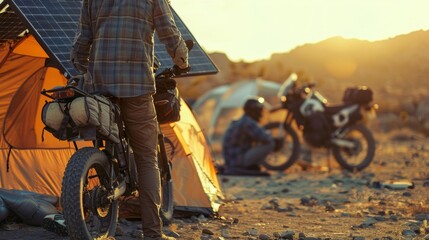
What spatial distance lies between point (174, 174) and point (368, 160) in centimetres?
602

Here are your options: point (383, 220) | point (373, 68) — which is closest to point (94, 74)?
point (383, 220)

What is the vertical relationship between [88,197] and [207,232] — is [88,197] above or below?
above

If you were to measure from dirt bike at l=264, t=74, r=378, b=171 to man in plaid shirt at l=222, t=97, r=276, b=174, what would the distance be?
0.52 metres

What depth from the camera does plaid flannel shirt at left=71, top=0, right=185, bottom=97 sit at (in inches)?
209

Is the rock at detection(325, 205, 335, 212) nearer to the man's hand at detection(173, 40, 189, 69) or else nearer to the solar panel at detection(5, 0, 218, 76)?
the solar panel at detection(5, 0, 218, 76)

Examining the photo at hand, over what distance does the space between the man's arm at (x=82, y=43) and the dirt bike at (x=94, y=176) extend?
0.12 metres

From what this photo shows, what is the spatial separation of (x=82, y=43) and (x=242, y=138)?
752 cm

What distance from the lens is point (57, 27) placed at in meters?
6.63

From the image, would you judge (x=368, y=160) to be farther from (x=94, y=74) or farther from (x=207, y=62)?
(x=94, y=74)

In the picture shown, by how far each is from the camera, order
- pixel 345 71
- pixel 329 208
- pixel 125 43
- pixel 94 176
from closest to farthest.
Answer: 1. pixel 94 176
2. pixel 125 43
3. pixel 329 208
4. pixel 345 71

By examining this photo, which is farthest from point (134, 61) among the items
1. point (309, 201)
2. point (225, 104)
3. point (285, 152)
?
point (225, 104)

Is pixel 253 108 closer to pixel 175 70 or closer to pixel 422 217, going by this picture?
pixel 422 217

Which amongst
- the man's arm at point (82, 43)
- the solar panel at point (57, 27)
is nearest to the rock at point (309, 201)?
the solar panel at point (57, 27)

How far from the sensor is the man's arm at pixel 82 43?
219 inches
